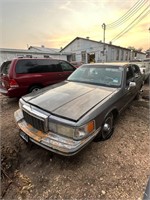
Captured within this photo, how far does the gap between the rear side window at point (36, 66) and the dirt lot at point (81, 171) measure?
2746mm

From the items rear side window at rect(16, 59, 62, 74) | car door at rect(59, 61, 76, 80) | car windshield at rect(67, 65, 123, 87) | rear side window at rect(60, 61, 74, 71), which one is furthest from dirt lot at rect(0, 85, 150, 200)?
rear side window at rect(60, 61, 74, 71)

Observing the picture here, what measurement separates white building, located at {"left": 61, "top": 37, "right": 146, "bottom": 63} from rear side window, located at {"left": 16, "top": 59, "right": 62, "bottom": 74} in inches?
683

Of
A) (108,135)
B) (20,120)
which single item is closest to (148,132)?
(108,135)

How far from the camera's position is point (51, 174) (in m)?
2.17

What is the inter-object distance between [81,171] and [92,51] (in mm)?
22975

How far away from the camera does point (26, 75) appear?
16.6 feet

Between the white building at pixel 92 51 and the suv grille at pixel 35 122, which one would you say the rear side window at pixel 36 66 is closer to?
the suv grille at pixel 35 122

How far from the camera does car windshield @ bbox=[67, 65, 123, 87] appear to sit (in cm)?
324

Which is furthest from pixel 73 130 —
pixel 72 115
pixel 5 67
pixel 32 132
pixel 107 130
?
pixel 5 67

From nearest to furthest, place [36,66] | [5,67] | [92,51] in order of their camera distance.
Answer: [5,67] → [36,66] → [92,51]

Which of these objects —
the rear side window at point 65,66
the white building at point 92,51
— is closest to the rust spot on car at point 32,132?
the rear side window at point 65,66

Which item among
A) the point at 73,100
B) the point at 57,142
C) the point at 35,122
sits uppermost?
the point at 73,100

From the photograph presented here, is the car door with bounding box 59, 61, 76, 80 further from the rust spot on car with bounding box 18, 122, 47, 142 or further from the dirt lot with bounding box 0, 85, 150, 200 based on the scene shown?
the rust spot on car with bounding box 18, 122, 47, 142

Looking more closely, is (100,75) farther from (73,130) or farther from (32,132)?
(32,132)
